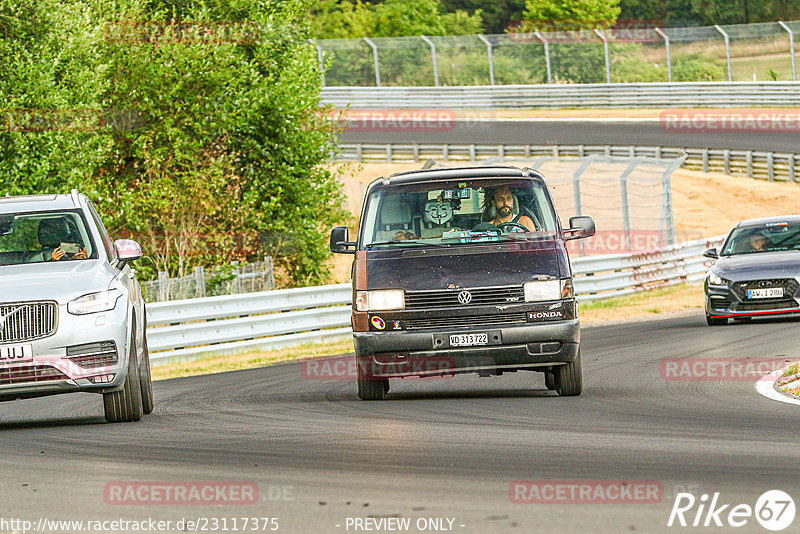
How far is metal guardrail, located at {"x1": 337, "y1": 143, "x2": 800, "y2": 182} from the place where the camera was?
41906mm

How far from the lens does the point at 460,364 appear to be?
11.1 meters

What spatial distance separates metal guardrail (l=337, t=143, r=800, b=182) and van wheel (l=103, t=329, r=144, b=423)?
3259 cm

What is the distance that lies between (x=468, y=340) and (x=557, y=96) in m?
43.1

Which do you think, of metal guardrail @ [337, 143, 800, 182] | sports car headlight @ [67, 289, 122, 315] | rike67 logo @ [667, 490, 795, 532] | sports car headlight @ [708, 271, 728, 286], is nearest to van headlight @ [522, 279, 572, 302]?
sports car headlight @ [67, 289, 122, 315]

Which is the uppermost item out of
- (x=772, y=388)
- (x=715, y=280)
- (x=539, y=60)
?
(x=539, y=60)

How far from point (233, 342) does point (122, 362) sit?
33.1 ft

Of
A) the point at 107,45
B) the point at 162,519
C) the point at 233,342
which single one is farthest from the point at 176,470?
the point at 107,45

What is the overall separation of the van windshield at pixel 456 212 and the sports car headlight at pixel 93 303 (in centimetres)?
253

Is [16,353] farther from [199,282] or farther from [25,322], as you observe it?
[199,282]

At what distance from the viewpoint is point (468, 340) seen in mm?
11055

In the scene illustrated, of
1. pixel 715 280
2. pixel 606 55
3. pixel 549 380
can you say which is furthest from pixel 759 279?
pixel 606 55

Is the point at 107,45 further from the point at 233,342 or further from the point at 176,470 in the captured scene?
the point at 176,470

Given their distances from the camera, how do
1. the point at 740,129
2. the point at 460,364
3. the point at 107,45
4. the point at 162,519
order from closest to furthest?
the point at 162,519 < the point at 460,364 < the point at 107,45 < the point at 740,129

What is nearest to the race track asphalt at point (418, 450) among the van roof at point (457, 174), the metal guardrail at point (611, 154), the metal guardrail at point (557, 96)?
the van roof at point (457, 174)
